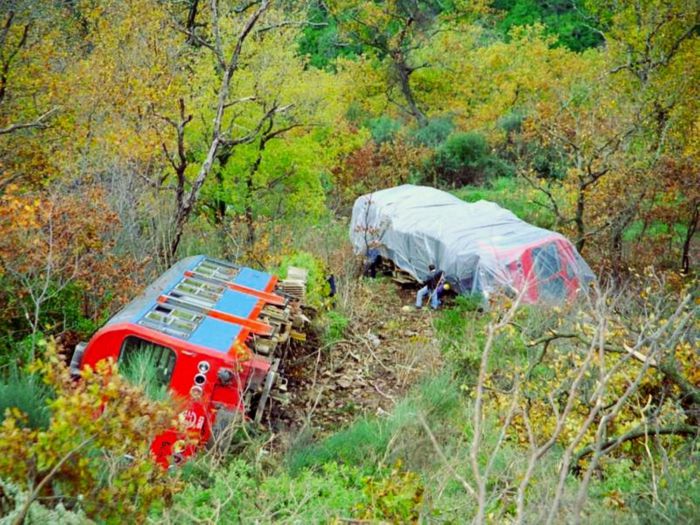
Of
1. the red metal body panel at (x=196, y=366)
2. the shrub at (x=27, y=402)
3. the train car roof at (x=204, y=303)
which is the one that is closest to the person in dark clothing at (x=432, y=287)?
the train car roof at (x=204, y=303)

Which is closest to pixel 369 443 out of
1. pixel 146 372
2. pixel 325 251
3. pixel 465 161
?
pixel 146 372

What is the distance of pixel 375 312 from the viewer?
50.3 ft

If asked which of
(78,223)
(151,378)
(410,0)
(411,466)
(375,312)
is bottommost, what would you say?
(375,312)

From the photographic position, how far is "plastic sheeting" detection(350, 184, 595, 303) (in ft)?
48.4

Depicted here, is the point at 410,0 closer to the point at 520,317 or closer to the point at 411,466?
the point at 520,317

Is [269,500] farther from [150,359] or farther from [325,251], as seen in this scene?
[325,251]

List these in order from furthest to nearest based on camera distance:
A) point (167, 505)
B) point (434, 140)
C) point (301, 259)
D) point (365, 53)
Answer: point (365, 53), point (434, 140), point (301, 259), point (167, 505)

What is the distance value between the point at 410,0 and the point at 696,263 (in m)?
25.2

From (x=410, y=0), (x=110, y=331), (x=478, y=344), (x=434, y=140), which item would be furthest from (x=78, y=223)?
(x=410, y=0)

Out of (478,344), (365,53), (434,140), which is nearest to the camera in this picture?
(478,344)

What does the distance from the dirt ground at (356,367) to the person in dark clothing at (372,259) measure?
8.82 feet

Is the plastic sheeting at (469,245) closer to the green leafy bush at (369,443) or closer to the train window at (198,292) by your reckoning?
the green leafy bush at (369,443)

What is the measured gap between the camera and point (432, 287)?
16266 mm

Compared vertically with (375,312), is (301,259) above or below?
above
